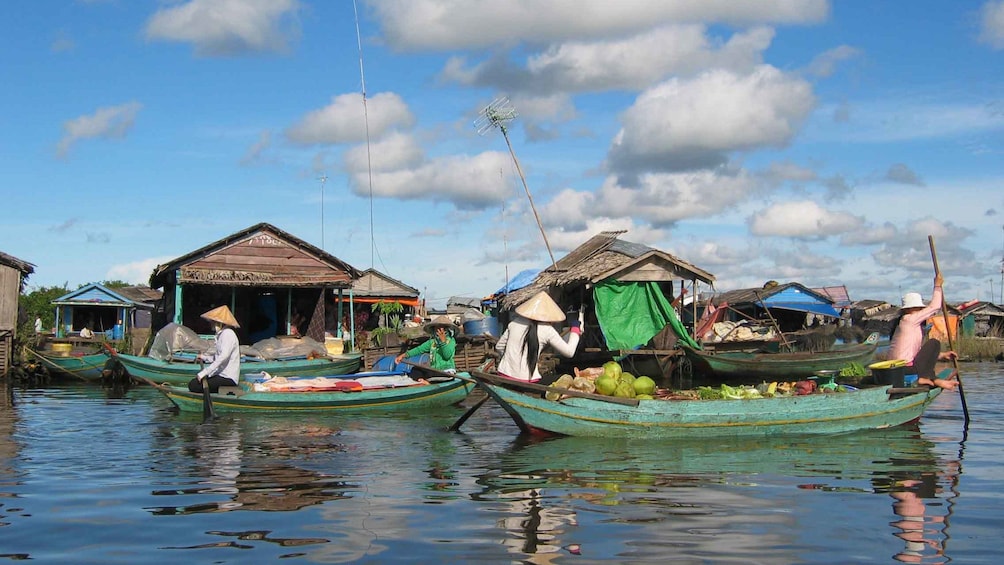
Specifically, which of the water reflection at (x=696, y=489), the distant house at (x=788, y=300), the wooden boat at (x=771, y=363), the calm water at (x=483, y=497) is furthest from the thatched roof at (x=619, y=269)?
the water reflection at (x=696, y=489)

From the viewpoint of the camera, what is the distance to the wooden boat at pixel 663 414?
9.20 meters

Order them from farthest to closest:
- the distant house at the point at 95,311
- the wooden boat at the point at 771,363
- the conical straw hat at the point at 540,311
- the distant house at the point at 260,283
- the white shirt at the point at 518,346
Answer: the distant house at the point at 95,311
the distant house at the point at 260,283
the wooden boat at the point at 771,363
the white shirt at the point at 518,346
the conical straw hat at the point at 540,311

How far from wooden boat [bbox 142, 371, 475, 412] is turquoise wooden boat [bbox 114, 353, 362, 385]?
192 inches

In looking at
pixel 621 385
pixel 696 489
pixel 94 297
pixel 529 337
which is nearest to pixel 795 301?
pixel 621 385

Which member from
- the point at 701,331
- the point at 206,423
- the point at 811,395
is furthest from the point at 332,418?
the point at 701,331

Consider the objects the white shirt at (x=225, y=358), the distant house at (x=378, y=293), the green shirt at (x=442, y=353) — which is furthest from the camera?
the distant house at (x=378, y=293)

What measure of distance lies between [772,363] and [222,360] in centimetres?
1228

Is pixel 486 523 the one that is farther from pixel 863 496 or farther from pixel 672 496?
pixel 863 496

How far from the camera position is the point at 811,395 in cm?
980

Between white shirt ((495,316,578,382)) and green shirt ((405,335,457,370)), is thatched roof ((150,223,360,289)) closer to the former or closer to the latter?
green shirt ((405,335,457,370))

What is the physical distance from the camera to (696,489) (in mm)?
6926

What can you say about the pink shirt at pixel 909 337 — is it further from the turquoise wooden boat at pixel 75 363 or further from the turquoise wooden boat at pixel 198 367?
the turquoise wooden boat at pixel 75 363

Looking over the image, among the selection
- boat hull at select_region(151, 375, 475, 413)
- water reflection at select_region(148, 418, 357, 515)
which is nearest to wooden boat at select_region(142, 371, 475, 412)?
boat hull at select_region(151, 375, 475, 413)

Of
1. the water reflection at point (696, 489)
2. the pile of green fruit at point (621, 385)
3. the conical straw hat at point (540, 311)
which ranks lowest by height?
the water reflection at point (696, 489)
